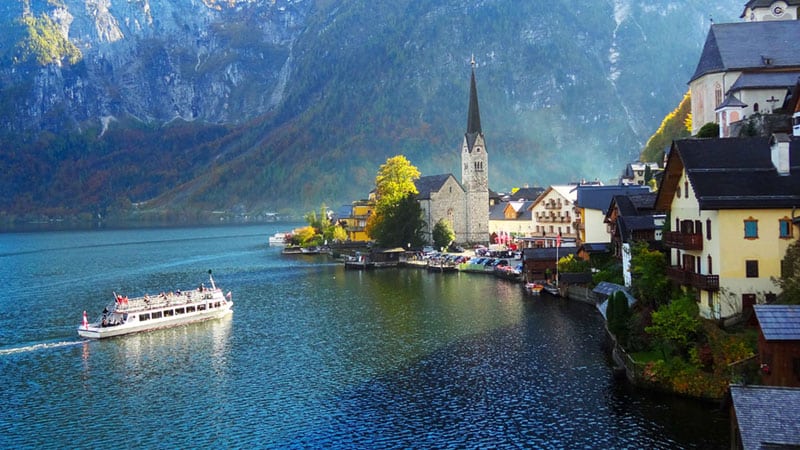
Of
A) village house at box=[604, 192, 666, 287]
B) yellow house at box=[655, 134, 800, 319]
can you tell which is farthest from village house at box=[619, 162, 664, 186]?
yellow house at box=[655, 134, 800, 319]

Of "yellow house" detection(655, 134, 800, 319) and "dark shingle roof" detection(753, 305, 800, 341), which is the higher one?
"yellow house" detection(655, 134, 800, 319)

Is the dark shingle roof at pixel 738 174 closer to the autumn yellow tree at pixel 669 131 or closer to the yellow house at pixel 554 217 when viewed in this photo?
the yellow house at pixel 554 217

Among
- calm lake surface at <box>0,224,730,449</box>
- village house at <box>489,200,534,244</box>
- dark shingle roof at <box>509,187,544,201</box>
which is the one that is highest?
dark shingle roof at <box>509,187,544,201</box>

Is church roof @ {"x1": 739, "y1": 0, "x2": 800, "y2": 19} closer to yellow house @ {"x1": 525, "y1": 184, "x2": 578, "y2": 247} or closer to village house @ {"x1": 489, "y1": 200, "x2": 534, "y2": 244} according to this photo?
yellow house @ {"x1": 525, "y1": 184, "x2": 578, "y2": 247}

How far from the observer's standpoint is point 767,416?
2492cm

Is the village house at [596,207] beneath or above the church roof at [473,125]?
beneath

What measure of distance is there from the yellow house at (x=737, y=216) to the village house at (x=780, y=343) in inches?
312

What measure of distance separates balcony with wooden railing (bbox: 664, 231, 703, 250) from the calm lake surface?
8.16m

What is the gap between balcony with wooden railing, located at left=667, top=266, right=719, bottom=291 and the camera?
40406mm

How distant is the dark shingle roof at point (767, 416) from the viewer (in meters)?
24.1

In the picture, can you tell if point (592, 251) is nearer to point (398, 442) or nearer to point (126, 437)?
point (398, 442)

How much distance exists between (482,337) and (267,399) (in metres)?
18.8

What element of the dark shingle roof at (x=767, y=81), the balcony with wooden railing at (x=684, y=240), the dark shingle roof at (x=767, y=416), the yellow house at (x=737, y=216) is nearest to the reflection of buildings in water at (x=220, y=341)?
the balcony with wooden railing at (x=684, y=240)

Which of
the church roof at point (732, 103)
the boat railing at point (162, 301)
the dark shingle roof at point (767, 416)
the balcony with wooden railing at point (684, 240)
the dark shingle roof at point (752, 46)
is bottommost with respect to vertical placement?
the dark shingle roof at point (767, 416)
